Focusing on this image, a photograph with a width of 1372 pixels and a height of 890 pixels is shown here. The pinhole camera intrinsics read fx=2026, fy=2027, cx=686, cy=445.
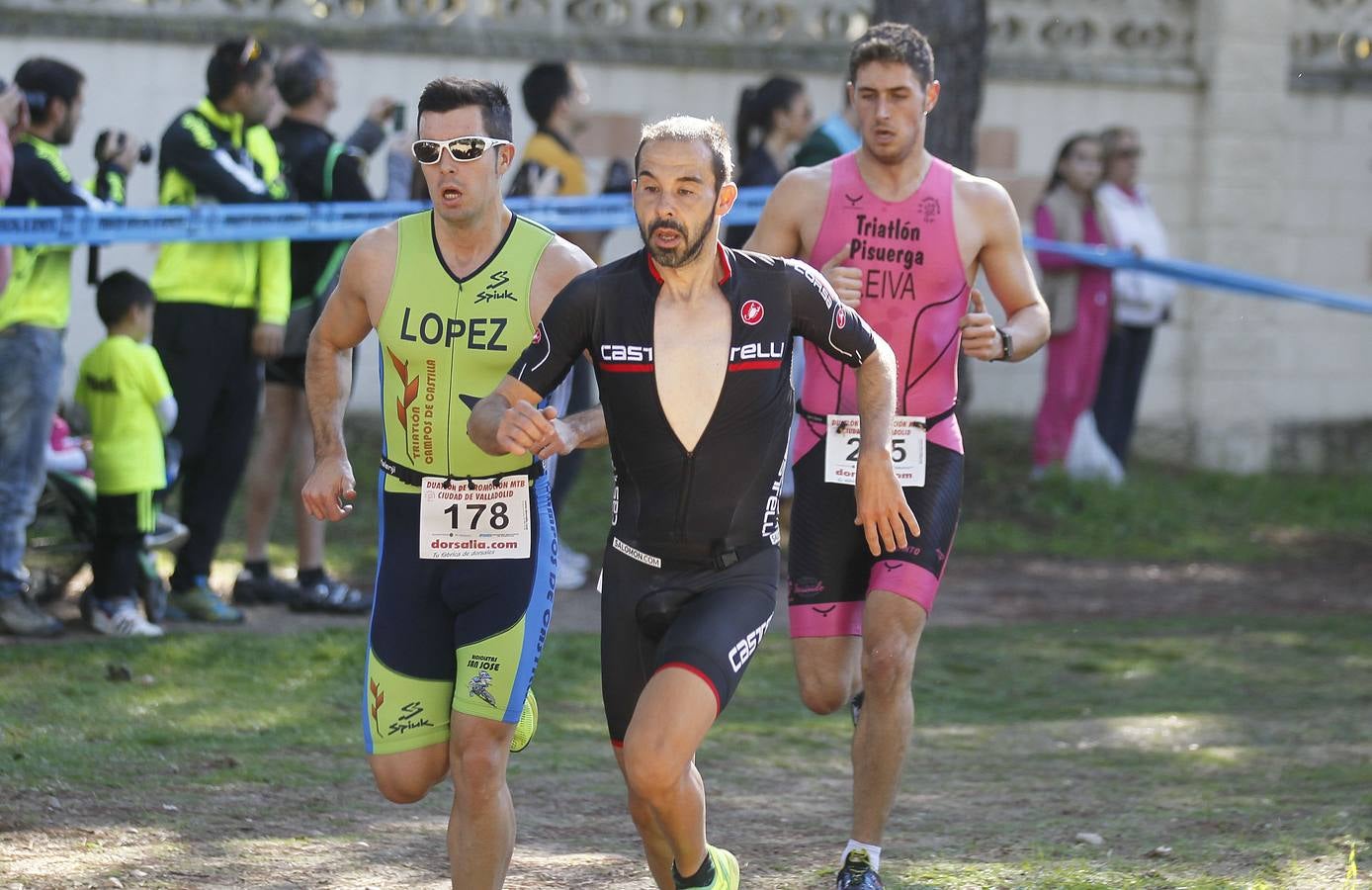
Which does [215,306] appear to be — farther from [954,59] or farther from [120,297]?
[954,59]

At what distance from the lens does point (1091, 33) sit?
15.2 m

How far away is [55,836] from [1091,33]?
11165 millimetres

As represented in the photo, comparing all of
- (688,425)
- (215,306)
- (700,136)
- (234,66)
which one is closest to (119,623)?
(215,306)

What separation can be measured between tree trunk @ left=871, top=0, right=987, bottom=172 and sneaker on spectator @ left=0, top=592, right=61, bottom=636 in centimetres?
625

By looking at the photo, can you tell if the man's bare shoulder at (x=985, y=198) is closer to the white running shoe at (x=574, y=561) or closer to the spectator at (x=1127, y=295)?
the white running shoe at (x=574, y=561)

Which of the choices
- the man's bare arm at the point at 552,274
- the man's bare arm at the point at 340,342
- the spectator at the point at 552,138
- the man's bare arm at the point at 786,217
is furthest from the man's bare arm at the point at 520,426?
the spectator at the point at 552,138

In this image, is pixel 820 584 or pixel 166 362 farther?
pixel 166 362

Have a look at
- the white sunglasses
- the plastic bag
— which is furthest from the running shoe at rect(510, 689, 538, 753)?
the plastic bag

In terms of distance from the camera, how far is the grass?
634 cm

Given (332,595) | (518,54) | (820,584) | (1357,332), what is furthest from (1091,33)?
(820,584)

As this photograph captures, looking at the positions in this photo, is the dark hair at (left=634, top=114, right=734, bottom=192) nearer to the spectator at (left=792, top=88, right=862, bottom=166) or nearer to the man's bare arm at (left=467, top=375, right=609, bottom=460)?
the man's bare arm at (left=467, top=375, right=609, bottom=460)

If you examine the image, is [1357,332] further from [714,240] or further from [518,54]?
[714,240]

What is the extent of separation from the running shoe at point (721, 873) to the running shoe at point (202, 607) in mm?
4498

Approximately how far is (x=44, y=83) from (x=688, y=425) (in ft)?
15.1
